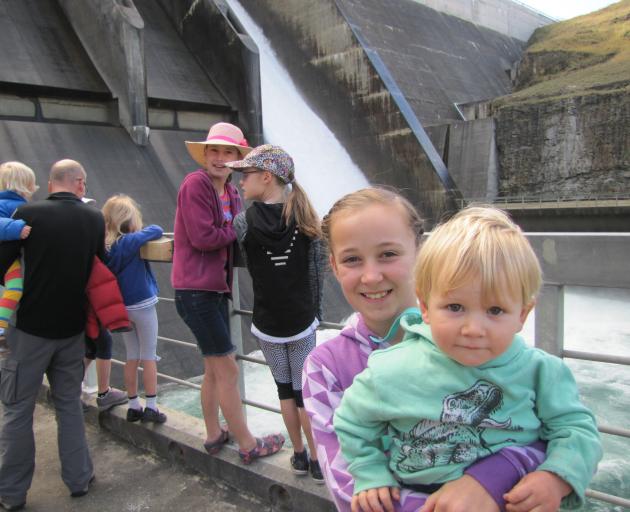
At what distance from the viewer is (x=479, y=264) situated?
3.35 ft

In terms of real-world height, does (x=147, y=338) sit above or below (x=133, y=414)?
above

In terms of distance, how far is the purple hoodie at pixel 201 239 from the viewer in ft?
7.63

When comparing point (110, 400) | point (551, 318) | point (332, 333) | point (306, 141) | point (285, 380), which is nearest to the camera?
point (551, 318)

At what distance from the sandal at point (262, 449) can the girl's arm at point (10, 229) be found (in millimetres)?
1403

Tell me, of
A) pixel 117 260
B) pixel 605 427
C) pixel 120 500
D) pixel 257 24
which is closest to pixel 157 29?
pixel 257 24

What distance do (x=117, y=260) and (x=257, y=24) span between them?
13.2 m

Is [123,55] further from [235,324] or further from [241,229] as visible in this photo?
[241,229]

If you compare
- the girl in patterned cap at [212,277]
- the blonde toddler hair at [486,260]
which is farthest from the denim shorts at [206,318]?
the blonde toddler hair at [486,260]

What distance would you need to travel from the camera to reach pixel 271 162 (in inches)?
85.1

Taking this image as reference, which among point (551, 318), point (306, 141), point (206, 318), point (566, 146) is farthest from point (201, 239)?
point (566, 146)

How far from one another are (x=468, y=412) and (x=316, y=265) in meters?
1.18

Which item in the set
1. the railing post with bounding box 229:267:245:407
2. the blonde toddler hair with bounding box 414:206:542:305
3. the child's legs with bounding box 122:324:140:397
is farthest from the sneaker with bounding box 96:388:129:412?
the blonde toddler hair with bounding box 414:206:542:305

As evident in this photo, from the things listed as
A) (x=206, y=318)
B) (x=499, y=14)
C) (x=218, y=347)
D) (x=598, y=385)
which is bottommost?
(x=598, y=385)

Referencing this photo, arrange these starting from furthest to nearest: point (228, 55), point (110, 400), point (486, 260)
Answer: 1. point (228, 55)
2. point (110, 400)
3. point (486, 260)
